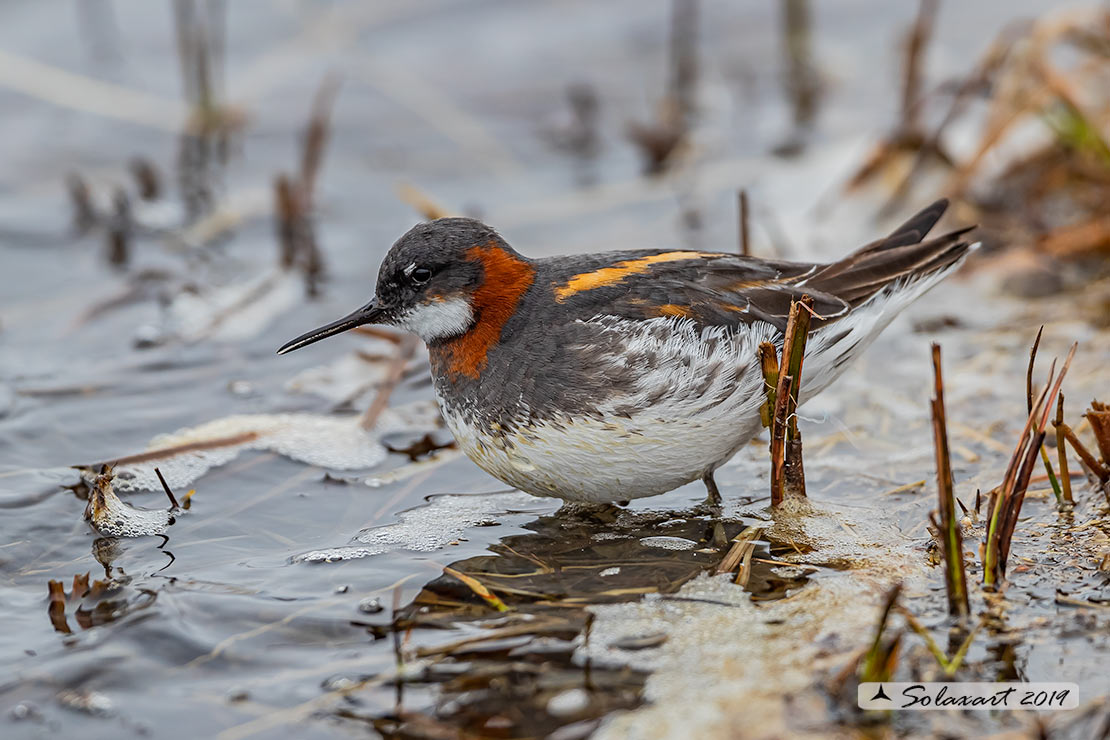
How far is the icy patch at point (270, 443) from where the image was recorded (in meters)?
5.31

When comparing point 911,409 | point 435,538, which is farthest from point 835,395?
point 435,538

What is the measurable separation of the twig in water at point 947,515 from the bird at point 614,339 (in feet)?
4.03

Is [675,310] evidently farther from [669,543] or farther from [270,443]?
[270,443]

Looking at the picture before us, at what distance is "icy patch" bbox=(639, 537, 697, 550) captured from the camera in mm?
4617

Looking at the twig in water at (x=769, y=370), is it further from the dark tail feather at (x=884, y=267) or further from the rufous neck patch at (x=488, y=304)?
the rufous neck patch at (x=488, y=304)

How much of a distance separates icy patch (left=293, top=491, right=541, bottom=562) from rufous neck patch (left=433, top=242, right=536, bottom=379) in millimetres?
605

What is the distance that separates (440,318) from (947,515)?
2.32 meters

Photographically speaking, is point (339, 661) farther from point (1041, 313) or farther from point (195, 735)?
point (1041, 313)

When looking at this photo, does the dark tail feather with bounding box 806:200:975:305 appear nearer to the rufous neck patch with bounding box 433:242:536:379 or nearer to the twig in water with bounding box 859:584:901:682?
the rufous neck patch with bounding box 433:242:536:379

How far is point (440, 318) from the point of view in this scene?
5.01 meters

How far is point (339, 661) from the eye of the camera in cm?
Result: 385

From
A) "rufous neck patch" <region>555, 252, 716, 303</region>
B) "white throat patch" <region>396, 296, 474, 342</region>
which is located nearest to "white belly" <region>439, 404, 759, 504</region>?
"white throat patch" <region>396, 296, 474, 342</region>

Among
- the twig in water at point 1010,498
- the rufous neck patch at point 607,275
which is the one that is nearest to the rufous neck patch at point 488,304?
the rufous neck patch at point 607,275

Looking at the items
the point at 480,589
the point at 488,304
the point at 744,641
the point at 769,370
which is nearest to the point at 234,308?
the point at 488,304
